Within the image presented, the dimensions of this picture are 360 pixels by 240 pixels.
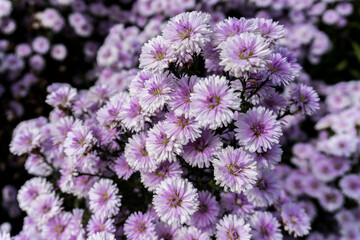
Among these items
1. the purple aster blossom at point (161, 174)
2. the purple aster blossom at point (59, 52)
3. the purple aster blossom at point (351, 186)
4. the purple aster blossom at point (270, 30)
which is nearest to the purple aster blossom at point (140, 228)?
the purple aster blossom at point (161, 174)

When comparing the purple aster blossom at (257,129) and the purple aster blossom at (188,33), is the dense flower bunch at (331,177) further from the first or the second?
the purple aster blossom at (188,33)

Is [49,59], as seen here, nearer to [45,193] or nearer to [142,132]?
[45,193]

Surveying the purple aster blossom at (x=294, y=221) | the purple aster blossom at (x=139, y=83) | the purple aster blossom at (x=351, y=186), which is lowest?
the purple aster blossom at (x=351, y=186)

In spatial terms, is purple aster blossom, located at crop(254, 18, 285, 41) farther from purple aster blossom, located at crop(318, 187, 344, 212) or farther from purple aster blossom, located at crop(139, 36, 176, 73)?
purple aster blossom, located at crop(318, 187, 344, 212)

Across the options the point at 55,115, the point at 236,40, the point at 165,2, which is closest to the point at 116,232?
the point at 55,115

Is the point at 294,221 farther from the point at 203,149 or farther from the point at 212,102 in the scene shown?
the point at 212,102

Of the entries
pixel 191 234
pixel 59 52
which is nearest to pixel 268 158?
pixel 191 234
